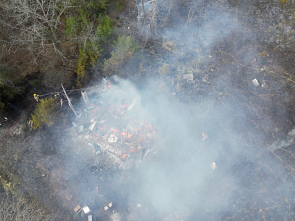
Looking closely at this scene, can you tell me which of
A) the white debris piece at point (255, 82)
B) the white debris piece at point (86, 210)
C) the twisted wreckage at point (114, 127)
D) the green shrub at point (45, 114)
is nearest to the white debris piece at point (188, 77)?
the twisted wreckage at point (114, 127)

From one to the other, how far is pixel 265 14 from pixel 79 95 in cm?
1568

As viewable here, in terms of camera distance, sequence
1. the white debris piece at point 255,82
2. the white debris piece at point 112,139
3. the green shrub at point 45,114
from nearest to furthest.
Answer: the green shrub at point 45,114, the white debris piece at point 112,139, the white debris piece at point 255,82

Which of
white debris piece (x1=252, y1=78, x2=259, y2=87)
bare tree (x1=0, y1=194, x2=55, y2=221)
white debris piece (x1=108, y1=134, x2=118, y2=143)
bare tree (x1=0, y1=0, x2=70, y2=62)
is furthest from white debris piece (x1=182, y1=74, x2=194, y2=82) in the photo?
bare tree (x1=0, y1=194, x2=55, y2=221)

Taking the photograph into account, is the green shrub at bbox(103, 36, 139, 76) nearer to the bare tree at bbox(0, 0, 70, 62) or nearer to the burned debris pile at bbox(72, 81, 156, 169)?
the burned debris pile at bbox(72, 81, 156, 169)

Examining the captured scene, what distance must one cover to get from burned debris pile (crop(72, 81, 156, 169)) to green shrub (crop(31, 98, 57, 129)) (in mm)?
1314

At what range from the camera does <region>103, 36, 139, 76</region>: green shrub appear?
11672mm

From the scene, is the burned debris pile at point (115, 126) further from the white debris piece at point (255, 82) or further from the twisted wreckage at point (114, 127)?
the white debris piece at point (255, 82)

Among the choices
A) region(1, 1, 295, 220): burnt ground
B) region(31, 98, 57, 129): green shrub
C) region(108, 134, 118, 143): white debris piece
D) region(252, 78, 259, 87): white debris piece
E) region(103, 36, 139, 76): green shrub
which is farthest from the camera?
region(252, 78, 259, 87): white debris piece

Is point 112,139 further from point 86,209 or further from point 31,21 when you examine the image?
point 31,21

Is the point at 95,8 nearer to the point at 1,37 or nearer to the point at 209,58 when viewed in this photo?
the point at 1,37

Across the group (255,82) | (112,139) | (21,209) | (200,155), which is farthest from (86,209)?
(255,82)

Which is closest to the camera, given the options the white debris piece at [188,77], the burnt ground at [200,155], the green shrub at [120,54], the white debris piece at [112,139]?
the burnt ground at [200,155]

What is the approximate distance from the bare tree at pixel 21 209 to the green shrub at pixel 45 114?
13.0 feet

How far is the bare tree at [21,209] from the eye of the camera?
907 centimetres
